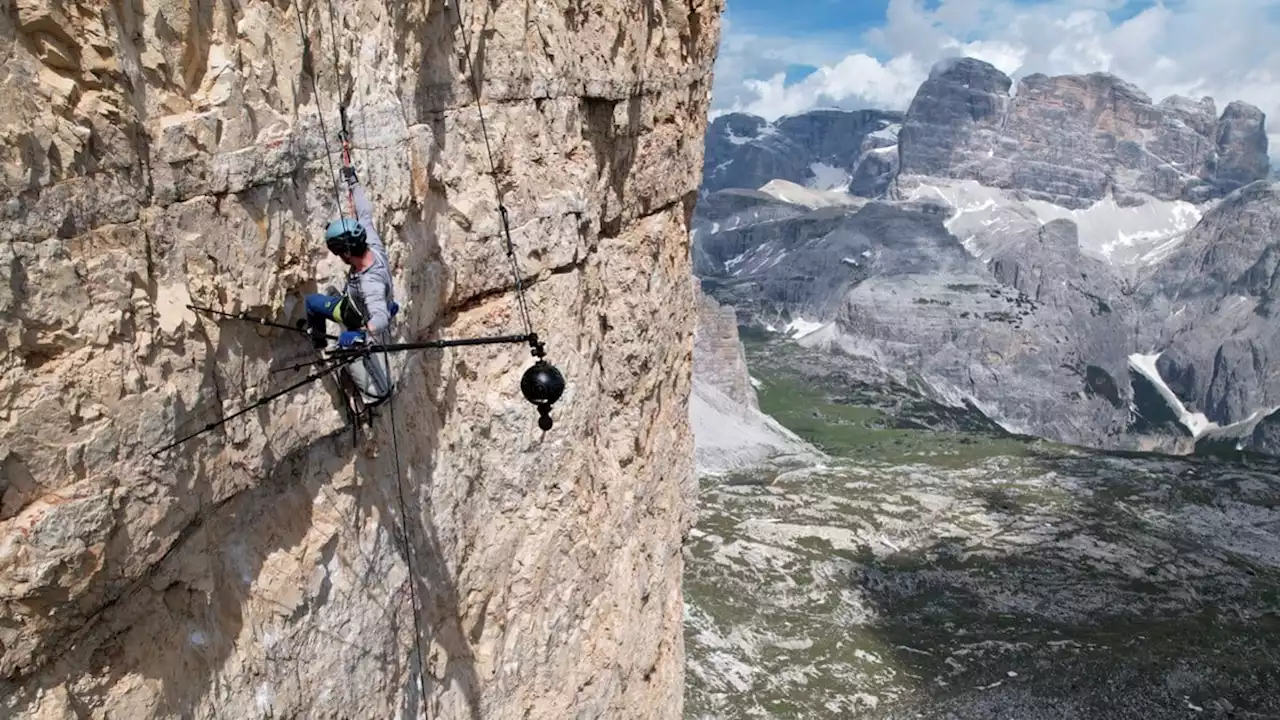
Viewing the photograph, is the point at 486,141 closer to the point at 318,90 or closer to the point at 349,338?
the point at 318,90

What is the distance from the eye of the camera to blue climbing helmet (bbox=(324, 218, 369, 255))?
11148 millimetres

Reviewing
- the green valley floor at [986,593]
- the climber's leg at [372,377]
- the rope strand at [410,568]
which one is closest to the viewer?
the climber's leg at [372,377]

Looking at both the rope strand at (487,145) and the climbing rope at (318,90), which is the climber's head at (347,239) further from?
the rope strand at (487,145)

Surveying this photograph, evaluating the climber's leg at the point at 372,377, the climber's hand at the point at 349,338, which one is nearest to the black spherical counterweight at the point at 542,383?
the climber's hand at the point at 349,338

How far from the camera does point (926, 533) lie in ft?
456

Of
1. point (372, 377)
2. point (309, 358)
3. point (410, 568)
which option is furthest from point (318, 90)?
point (410, 568)

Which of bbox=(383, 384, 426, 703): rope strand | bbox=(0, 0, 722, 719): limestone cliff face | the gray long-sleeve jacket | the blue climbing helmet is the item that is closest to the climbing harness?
bbox=(0, 0, 722, 719): limestone cliff face

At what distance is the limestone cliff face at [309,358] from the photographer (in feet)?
28.5

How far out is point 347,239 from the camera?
11.2m

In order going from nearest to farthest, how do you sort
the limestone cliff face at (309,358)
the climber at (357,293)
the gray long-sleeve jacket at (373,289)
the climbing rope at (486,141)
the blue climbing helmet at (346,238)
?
the limestone cliff face at (309,358)
the blue climbing helmet at (346,238)
the climber at (357,293)
the gray long-sleeve jacket at (373,289)
the climbing rope at (486,141)

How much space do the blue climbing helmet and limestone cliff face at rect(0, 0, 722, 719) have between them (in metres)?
0.74

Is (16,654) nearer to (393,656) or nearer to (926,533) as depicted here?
(393,656)

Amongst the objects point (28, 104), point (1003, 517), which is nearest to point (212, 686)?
point (28, 104)

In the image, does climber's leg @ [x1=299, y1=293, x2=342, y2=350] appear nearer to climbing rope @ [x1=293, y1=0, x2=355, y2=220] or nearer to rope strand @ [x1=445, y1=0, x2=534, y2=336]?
climbing rope @ [x1=293, y1=0, x2=355, y2=220]
